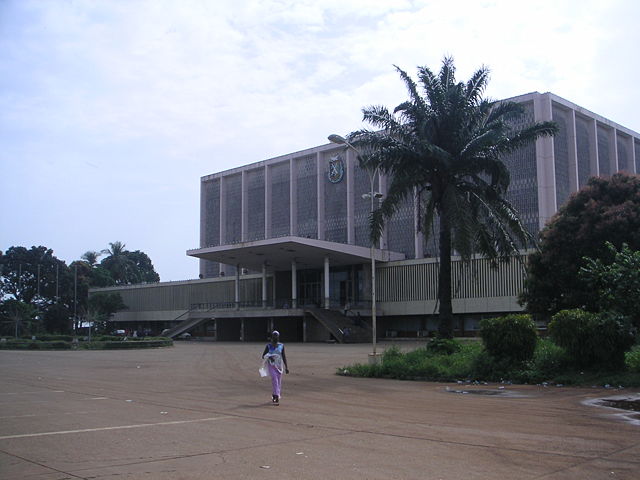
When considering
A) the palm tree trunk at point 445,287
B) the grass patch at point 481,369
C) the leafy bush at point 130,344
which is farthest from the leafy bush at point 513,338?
the leafy bush at point 130,344

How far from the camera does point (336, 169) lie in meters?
72.3

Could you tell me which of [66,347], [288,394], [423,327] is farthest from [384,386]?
[423,327]

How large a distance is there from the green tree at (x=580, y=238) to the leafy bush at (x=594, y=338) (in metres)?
9.70

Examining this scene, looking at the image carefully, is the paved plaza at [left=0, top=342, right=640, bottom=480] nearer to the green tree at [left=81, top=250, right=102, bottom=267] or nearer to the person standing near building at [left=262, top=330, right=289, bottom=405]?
the person standing near building at [left=262, top=330, right=289, bottom=405]

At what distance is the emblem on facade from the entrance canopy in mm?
12038

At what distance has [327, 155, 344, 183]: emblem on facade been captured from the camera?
71750 mm

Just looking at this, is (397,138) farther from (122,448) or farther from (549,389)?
(122,448)

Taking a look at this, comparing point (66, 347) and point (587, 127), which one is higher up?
point (587, 127)

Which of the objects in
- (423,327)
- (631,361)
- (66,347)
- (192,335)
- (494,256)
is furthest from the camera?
(192,335)

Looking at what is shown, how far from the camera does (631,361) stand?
17312 millimetres

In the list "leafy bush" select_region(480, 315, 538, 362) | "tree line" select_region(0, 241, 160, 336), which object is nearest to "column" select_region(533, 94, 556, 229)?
"leafy bush" select_region(480, 315, 538, 362)

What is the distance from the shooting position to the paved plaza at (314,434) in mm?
7207

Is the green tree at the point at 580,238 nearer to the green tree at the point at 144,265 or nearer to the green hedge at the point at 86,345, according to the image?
the green hedge at the point at 86,345

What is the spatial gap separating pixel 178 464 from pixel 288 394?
820cm
